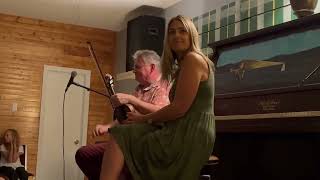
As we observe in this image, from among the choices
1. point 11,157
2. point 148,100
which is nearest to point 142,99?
point 148,100

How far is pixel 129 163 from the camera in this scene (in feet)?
5.43

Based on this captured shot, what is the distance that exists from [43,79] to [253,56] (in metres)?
3.56

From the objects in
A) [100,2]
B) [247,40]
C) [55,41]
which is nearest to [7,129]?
[55,41]

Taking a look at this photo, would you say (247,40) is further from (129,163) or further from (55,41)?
(55,41)

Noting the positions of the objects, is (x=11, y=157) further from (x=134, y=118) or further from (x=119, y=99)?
(x=134, y=118)

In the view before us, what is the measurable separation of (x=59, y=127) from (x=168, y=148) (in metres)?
4.29

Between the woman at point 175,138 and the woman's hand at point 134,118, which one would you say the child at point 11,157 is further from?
the woman at point 175,138

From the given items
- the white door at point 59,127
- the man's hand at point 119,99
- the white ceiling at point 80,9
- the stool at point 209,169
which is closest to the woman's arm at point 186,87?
the man's hand at point 119,99

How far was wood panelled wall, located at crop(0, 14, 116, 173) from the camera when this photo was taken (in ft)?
17.9

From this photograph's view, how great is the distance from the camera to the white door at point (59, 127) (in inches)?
220

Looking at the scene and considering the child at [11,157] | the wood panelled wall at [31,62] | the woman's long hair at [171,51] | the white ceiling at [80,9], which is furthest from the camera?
the wood panelled wall at [31,62]

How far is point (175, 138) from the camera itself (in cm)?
165

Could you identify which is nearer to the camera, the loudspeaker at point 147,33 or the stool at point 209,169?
the stool at point 209,169

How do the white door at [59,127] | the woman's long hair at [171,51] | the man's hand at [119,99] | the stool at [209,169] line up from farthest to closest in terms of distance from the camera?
the white door at [59,127] → the stool at [209,169] → the man's hand at [119,99] → the woman's long hair at [171,51]
